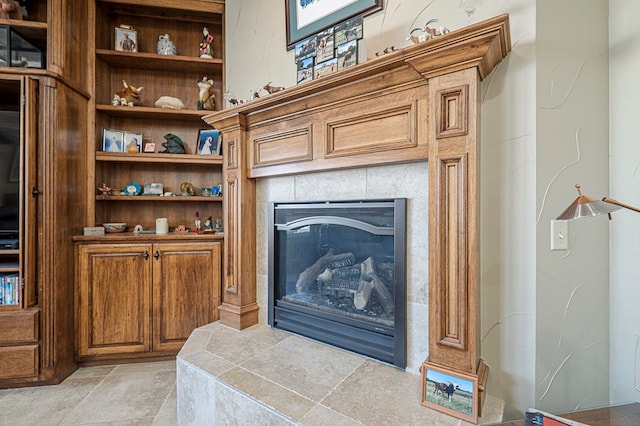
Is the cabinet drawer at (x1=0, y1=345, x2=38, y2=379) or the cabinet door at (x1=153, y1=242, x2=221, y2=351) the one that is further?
the cabinet door at (x1=153, y1=242, x2=221, y2=351)

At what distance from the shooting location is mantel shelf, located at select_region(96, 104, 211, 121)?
2.46 m

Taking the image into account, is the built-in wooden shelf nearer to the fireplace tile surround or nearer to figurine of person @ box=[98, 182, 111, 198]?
figurine of person @ box=[98, 182, 111, 198]

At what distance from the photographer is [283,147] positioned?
1.84 m

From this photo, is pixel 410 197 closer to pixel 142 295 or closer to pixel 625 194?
pixel 625 194

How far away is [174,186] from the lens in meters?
2.75

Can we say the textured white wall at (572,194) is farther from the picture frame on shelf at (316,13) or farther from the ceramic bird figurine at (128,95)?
the ceramic bird figurine at (128,95)

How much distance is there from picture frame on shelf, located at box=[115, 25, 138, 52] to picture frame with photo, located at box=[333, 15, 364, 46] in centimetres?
186

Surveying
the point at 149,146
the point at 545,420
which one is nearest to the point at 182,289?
the point at 149,146

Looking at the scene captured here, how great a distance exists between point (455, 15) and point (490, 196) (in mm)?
802

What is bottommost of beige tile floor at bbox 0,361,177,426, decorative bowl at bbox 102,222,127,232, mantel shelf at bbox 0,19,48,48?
beige tile floor at bbox 0,361,177,426

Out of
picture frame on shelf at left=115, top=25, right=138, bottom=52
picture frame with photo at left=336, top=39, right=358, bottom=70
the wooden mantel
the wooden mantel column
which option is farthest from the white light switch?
picture frame on shelf at left=115, top=25, right=138, bottom=52

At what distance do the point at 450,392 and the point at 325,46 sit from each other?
1703 millimetres

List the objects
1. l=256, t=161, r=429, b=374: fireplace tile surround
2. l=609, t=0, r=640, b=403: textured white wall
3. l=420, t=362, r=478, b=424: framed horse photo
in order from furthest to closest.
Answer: l=256, t=161, r=429, b=374: fireplace tile surround
l=609, t=0, r=640, b=403: textured white wall
l=420, t=362, r=478, b=424: framed horse photo

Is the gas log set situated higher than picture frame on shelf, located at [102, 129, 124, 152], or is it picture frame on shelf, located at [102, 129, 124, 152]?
picture frame on shelf, located at [102, 129, 124, 152]
